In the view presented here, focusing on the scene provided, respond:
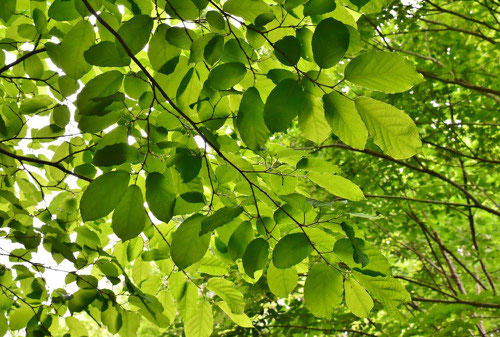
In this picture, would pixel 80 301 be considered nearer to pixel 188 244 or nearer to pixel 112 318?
pixel 112 318

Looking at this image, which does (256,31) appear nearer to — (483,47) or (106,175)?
(106,175)

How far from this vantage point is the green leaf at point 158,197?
1.00 metres

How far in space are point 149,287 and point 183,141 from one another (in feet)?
2.41

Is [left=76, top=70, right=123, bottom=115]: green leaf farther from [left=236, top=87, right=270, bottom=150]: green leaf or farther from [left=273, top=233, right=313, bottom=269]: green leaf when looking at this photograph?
[left=273, top=233, right=313, bottom=269]: green leaf

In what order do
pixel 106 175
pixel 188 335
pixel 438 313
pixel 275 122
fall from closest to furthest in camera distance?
pixel 275 122 → pixel 106 175 → pixel 188 335 → pixel 438 313

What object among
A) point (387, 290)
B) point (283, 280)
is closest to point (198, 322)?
point (283, 280)

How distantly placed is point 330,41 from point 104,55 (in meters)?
0.59

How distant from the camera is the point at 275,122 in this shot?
827mm

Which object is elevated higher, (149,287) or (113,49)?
(113,49)

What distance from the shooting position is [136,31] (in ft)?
3.20

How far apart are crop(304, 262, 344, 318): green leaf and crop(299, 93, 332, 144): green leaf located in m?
0.33

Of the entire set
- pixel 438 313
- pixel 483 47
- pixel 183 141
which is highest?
pixel 483 47

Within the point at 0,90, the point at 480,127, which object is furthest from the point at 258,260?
the point at 480,127

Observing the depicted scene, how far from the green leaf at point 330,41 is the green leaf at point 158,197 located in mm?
506
